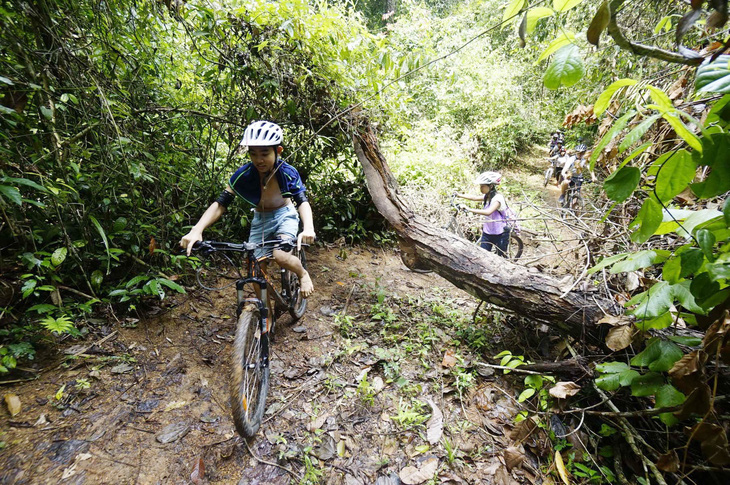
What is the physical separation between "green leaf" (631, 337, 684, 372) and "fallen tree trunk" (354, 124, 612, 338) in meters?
1.09

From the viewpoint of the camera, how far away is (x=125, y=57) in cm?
326

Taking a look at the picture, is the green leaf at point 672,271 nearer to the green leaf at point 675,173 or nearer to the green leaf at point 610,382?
the green leaf at point 675,173

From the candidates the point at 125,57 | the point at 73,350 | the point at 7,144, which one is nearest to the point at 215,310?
the point at 73,350

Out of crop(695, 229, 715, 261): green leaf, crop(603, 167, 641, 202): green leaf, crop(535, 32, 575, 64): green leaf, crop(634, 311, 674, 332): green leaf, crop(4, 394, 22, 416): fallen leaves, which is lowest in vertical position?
crop(4, 394, 22, 416): fallen leaves

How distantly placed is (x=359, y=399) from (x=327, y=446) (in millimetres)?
526

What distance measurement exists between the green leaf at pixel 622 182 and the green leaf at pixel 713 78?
28 centimetres

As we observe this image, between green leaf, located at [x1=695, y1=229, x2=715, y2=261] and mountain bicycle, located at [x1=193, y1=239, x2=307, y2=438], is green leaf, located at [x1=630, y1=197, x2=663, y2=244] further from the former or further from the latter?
mountain bicycle, located at [x1=193, y1=239, x2=307, y2=438]

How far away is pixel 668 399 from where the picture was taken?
1.84 metres

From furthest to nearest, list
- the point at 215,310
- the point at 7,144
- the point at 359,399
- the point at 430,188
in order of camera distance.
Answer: the point at 430,188 < the point at 215,310 < the point at 359,399 < the point at 7,144

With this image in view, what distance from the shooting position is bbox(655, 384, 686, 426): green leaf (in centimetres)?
182

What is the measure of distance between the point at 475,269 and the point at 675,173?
271 cm

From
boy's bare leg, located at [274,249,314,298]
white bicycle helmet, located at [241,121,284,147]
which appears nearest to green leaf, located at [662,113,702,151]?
boy's bare leg, located at [274,249,314,298]

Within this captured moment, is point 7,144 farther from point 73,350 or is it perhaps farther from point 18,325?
point 73,350

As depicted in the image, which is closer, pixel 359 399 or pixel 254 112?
pixel 359 399
